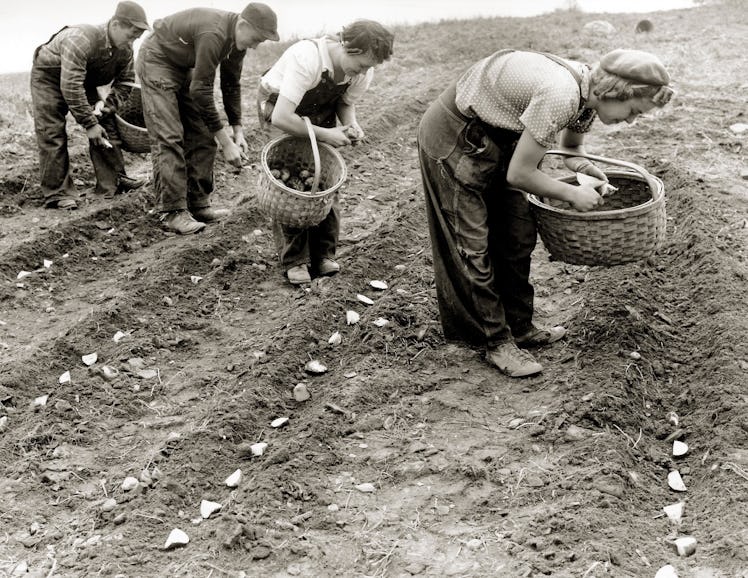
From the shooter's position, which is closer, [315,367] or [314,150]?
[315,367]

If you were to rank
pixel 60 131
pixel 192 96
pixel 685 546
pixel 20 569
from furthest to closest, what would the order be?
pixel 60 131
pixel 192 96
pixel 20 569
pixel 685 546

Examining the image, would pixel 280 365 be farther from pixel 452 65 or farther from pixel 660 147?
pixel 452 65

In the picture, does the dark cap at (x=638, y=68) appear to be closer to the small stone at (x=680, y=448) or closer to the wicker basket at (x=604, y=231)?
the wicker basket at (x=604, y=231)

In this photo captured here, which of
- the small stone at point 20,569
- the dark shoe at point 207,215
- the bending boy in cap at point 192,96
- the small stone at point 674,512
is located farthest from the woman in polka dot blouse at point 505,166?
the dark shoe at point 207,215

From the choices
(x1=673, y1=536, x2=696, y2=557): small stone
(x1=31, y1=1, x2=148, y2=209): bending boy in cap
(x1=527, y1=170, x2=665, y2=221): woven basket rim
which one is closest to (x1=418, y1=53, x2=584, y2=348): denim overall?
(x1=527, y1=170, x2=665, y2=221): woven basket rim

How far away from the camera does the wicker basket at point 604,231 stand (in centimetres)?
392

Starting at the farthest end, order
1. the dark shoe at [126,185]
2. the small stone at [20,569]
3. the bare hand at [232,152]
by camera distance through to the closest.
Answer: the dark shoe at [126,185], the bare hand at [232,152], the small stone at [20,569]

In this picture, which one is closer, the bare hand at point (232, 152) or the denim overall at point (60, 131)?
the bare hand at point (232, 152)

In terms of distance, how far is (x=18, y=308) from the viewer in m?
5.49

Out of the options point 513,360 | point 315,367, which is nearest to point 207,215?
point 315,367

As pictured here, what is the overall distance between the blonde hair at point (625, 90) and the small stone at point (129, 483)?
2.43 metres

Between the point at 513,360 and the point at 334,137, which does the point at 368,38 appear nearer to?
the point at 334,137

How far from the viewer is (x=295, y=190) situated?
5.09 m

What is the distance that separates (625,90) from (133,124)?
4.41 m
